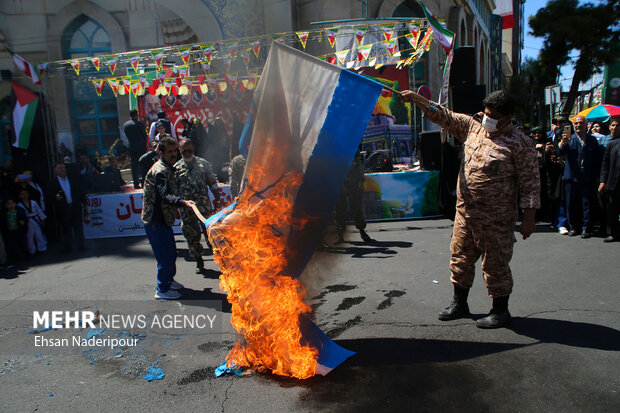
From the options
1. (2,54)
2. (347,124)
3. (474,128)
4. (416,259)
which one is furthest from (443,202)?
(2,54)

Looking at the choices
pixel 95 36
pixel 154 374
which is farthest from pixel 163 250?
pixel 95 36

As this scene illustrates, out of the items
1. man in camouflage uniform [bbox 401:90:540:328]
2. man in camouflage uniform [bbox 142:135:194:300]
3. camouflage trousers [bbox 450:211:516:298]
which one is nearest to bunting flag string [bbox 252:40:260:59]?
man in camouflage uniform [bbox 142:135:194:300]

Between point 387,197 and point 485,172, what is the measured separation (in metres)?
6.39

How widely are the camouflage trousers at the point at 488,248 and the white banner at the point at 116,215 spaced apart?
702cm

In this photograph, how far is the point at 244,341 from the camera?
346cm

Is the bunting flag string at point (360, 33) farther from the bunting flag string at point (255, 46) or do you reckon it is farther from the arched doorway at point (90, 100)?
the arched doorway at point (90, 100)

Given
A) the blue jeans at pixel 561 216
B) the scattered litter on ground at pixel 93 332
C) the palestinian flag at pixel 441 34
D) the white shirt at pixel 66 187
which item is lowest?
the scattered litter on ground at pixel 93 332

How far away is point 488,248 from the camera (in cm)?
381

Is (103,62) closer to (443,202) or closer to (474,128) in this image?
(443,202)

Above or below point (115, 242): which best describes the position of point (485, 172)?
above

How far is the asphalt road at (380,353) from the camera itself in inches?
115

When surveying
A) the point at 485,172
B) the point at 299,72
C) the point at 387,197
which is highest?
the point at 299,72

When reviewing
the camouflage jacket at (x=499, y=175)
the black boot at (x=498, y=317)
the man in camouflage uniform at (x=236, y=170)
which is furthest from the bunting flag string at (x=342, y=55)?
the black boot at (x=498, y=317)

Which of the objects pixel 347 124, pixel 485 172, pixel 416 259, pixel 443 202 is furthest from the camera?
pixel 443 202
